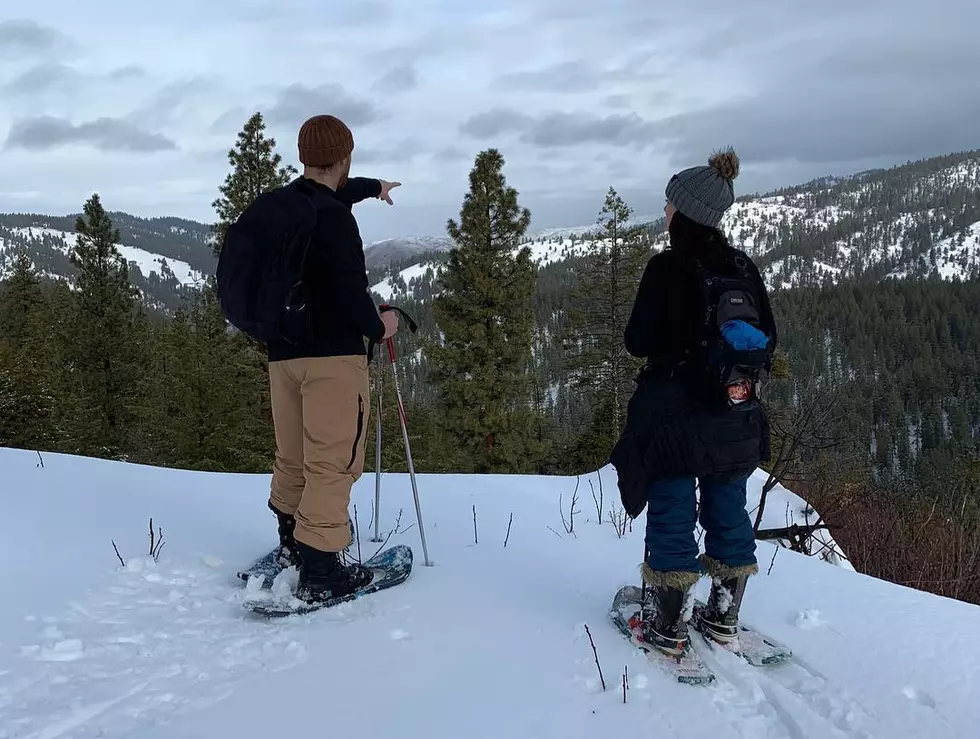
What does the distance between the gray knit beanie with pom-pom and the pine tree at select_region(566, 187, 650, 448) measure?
1898 cm

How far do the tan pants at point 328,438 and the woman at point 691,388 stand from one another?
1201 millimetres

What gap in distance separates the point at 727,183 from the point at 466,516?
2.79 metres

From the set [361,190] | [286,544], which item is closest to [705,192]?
[361,190]

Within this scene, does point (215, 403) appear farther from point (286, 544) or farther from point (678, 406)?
point (678, 406)

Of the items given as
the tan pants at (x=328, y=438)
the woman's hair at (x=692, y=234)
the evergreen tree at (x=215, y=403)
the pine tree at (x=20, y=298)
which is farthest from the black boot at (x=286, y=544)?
the pine tree at (x=20, y=298)

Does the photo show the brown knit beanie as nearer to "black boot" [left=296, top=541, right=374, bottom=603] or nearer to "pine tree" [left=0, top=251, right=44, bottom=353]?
"black boot" [left=296, top=541, right=374, bottom=603]

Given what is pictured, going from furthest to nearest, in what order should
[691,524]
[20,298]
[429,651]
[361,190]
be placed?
[20,298] < [361,190] < [691,524] < [429,651]

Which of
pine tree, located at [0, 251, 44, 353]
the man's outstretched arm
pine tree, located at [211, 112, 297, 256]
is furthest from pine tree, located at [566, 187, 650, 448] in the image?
pine tree, located at [0, 251, 44, 353]

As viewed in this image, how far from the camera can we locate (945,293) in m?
109

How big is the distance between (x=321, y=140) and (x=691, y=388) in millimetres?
1901

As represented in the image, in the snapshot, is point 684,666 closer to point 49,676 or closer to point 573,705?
point 573,705

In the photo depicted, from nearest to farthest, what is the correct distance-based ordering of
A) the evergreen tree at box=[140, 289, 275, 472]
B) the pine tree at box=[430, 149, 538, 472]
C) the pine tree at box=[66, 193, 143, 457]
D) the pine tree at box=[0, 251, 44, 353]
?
the evergreen tree at box=[140, 289, 275, 472] < the pine tree at box=[430, 149, 538, 472] < the pine tree at box=[66, 193, 143, 457] < the pine tree at box=[0, 251, 44, 353]

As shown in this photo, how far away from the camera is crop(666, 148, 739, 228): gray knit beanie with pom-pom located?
7.55 feet

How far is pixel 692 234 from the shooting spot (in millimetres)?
2340
